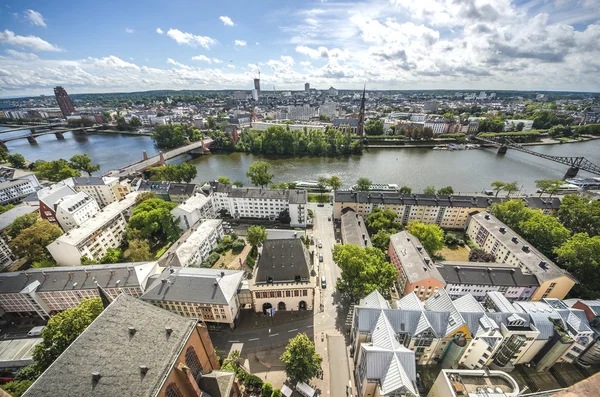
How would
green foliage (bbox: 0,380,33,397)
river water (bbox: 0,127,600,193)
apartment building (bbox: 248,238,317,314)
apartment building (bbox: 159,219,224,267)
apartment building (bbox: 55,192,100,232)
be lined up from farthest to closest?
river water (bbox: 0,127,600,193) → apartment building (bbox: 55,192,100,232) → apartment building (bbox: 159,219,224,267) → apartment building (bbox: 248,238,317,314) → green foliage (bbox: 0,380,33,397)

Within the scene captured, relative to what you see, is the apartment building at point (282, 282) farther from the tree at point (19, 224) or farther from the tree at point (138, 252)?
the tree at point (19, 224)

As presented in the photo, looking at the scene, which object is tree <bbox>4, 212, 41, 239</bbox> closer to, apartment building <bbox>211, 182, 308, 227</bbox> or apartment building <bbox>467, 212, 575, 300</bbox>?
apartment building <bbox>211, 182, 308, 227</bbox>

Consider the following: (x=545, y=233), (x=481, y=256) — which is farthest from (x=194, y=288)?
(x=545, y=233)

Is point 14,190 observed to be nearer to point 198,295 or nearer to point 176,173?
point 176,173

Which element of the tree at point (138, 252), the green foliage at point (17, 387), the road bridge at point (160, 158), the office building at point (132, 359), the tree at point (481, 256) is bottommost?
the road bridge at point (160, 158)

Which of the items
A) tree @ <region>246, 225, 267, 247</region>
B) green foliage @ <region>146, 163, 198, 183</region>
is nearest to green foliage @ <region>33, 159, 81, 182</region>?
green foliage @ <region>146, 163, 198, 183</region>

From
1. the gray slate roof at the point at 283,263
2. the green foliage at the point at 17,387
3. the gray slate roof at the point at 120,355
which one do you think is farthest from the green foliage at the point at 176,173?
the gray slate roof at the point at 120,355
